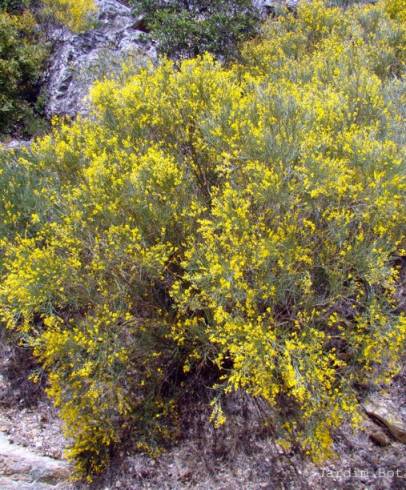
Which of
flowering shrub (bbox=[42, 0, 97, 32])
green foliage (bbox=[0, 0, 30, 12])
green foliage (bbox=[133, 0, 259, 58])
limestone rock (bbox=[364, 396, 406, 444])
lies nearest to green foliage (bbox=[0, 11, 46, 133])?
green foliage (bbox=[0, 0, 30, 12])

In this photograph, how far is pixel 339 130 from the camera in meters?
4.83

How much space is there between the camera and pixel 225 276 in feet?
10.7

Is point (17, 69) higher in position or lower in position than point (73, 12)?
lower

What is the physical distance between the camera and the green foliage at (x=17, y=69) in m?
8.27

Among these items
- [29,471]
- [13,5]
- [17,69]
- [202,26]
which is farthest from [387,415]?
[13,5]

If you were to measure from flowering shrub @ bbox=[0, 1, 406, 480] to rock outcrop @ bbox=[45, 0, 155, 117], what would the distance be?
12.7 feet

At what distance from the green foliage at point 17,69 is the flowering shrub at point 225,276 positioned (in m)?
4.38

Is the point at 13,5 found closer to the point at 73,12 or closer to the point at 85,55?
the point at 73,12

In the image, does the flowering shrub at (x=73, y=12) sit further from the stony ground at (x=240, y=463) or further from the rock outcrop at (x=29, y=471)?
the rock outcrop at (x=29, y=471)

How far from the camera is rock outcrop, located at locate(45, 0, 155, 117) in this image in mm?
8023

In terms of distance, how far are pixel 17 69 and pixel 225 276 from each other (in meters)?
7.68

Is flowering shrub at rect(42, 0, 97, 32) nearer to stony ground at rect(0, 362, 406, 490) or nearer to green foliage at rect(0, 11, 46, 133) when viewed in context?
green foliage at rect(0, 11, 46, 133)

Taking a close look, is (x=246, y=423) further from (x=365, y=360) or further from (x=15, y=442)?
(x=15, y=442)

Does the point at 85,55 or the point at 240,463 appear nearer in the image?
the point at 240,463
